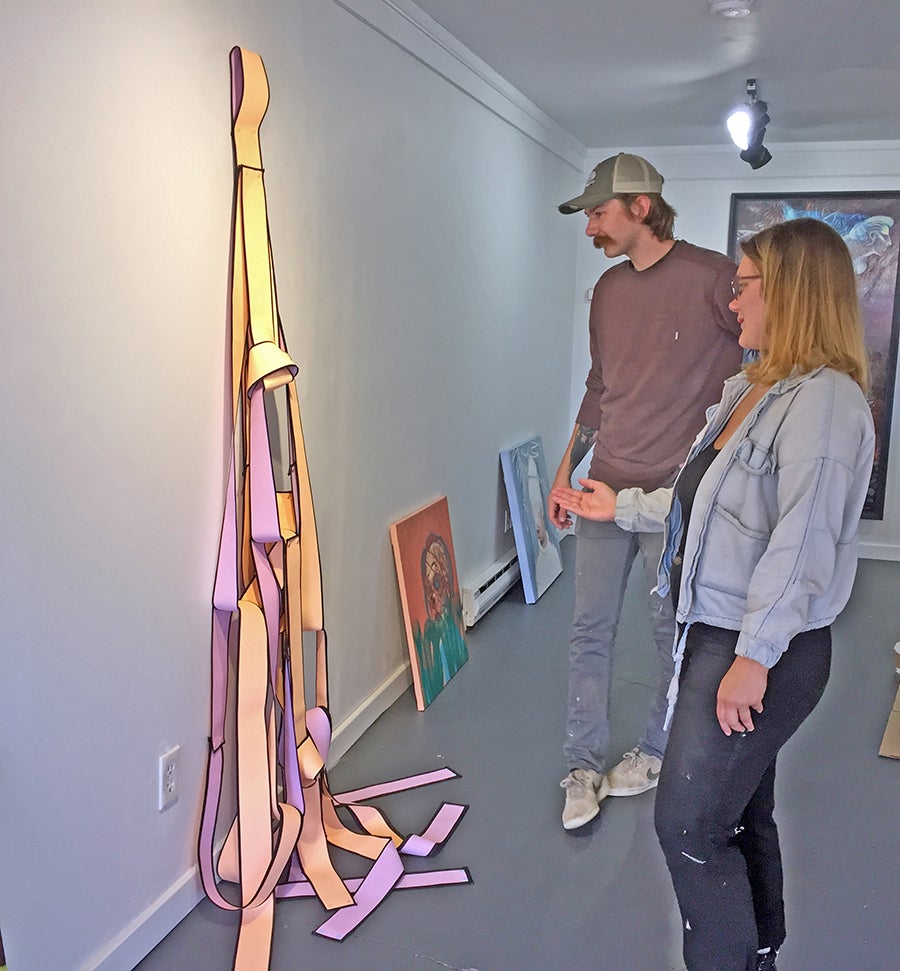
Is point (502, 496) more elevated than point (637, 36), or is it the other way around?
point (637, 36)

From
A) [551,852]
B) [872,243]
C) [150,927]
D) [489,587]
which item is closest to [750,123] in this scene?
[872,243]

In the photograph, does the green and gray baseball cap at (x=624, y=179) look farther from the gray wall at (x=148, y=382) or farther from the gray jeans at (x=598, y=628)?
the gray jeans at (x=598, y=628)

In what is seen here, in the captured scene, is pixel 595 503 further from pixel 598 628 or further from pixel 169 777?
pixel 169 777

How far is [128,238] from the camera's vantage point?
1.86 m

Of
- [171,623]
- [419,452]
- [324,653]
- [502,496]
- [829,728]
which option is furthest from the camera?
[502,496]

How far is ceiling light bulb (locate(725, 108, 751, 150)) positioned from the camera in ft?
14.0

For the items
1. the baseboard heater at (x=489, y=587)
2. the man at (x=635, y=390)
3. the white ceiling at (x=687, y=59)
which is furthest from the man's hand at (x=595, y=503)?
the baseboard heater at (x=489, y=587)

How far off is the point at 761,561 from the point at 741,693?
200 mm

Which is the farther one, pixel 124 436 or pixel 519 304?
pixel 519 304

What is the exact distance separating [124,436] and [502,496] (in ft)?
9.54

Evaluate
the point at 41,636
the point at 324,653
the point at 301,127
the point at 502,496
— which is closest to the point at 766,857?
the point at 324,653

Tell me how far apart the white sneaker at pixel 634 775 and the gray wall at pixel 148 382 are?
2.61 feet

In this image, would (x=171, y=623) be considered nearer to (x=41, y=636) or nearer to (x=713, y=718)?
(x=41, y=636)

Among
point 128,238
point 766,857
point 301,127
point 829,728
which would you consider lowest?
point 829,728
